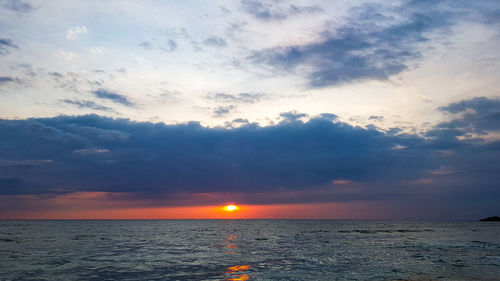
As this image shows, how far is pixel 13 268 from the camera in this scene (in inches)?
1080

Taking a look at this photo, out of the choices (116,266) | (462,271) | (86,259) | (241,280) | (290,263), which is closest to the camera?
(241,280)

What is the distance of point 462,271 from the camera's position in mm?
26516

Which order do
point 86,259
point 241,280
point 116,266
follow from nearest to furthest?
point 241,280 → point 116,266 → point 86,259

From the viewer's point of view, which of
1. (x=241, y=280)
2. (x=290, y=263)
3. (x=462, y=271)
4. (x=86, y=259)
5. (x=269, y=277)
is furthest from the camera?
(x=86, y=259)

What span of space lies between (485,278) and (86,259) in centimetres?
3422

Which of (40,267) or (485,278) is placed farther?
(40,267)

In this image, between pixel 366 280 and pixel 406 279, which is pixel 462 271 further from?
pixel 366 280

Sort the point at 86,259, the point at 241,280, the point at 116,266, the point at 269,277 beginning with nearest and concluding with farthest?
1. the point at 241,280
2. the point at 269,277
3. the point at 116,266
4. the point at 86,259

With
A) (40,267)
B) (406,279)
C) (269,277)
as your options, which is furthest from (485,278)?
(40,267)

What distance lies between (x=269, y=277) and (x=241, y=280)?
8.00 ft

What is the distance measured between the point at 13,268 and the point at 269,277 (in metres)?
21.1

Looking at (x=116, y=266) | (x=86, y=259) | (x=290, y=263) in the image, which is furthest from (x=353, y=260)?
(x=86, y=259)

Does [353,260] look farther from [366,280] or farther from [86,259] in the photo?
[86,259]

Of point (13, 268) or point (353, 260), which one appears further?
point (353, 260)
